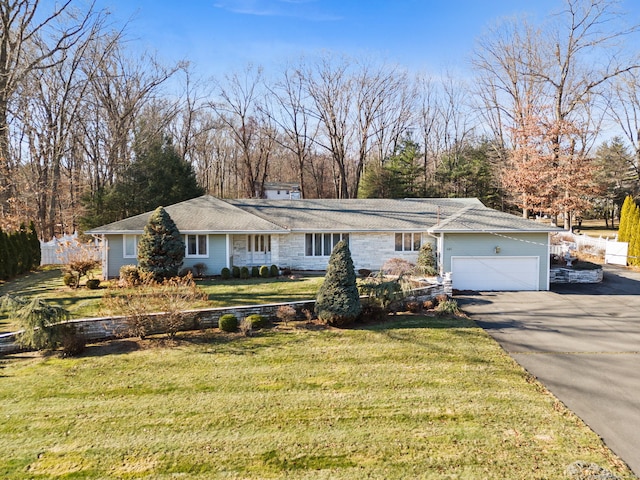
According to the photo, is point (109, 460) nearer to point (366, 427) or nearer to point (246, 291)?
point (366, 427)

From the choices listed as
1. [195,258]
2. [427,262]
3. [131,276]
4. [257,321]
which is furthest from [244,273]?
[427,262]

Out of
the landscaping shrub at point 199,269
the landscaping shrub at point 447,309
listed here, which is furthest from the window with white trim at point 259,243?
the landscaping shrub at point 447,309

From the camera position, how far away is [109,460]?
5.06m

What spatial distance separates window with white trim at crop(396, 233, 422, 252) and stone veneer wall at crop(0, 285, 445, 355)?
900cm

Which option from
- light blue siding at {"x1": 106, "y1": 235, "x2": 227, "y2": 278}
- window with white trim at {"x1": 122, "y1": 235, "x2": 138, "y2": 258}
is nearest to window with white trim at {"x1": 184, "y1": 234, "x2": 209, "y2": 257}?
light blue siding at {"x1": 106, "y1": 235, "x2": 227, "y2": 278}

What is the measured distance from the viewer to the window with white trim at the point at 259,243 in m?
18.9

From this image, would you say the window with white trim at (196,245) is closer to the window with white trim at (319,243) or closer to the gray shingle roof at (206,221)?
the gray shingle roof at (206,221)

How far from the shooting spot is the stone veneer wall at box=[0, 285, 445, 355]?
9.17 m

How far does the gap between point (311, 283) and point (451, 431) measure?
1023cm

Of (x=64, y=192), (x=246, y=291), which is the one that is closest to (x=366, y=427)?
(x=246, y=291)

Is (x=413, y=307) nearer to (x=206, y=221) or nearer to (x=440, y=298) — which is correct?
(x=440, y=298)

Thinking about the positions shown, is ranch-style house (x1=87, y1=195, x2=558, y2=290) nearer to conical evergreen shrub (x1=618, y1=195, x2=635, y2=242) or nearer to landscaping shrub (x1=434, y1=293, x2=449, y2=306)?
landscaping shrub (x1=434, y1=293, x2=449, y2=306)

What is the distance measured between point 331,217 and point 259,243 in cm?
437

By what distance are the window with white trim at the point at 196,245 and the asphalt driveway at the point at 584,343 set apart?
11896 millimetres
